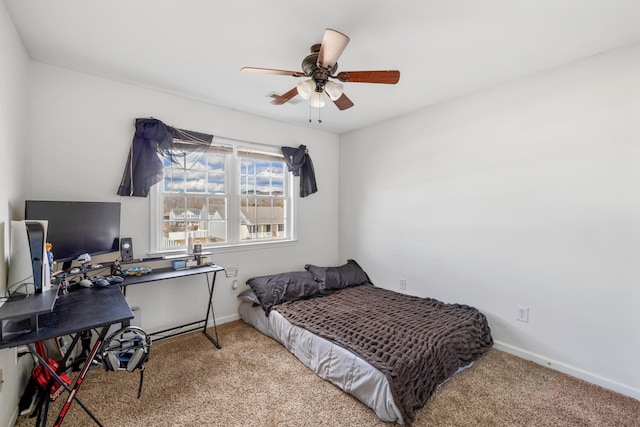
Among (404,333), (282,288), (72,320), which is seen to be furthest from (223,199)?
(404,333)

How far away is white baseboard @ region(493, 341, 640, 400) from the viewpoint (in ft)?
6.66

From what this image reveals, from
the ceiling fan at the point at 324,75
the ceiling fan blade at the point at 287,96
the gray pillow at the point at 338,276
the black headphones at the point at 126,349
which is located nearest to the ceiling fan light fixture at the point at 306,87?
the ceiling fan at the point at 324,75

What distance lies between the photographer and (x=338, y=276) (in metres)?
3.63

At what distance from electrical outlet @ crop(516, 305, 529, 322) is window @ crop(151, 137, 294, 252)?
269 centimetres

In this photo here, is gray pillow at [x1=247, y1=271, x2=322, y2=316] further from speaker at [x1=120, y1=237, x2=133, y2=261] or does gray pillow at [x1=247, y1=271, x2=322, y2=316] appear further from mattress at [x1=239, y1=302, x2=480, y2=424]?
speaker at [x1=120, y1=237, x2=133, y2=261]

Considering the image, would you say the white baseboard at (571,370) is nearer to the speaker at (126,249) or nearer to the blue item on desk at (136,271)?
the blue item on desk at (136,271)

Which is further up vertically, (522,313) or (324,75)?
(324,75)

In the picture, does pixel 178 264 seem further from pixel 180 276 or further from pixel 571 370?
pixel 571 370

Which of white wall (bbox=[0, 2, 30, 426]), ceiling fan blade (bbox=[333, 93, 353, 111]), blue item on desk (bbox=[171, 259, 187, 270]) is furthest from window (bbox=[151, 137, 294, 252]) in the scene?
ceiling fan blade (bbox=[333, 93, 353, 111])

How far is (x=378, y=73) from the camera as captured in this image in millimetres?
1802

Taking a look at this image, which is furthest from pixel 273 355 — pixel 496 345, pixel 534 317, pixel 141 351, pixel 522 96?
pixel 522 96

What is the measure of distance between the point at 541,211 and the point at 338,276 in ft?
7.33

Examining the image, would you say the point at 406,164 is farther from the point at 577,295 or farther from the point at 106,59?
the point at 106,59

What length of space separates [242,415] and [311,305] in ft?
4.12
